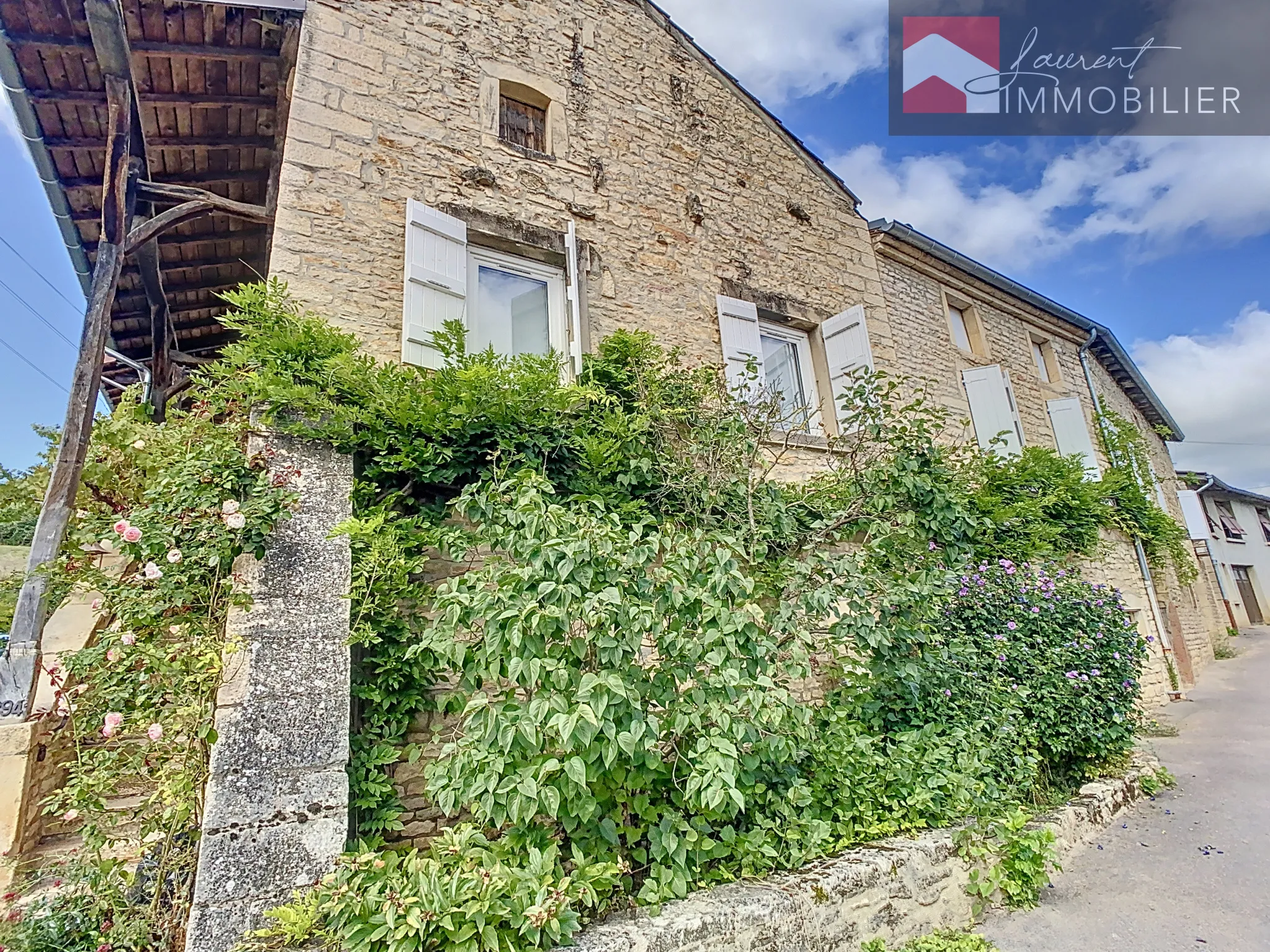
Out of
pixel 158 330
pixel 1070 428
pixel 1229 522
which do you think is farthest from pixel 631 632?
pixel 1229 522

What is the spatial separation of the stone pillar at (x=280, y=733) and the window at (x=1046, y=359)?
11.3 m

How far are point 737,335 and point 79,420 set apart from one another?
517cm

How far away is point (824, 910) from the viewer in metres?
2.54

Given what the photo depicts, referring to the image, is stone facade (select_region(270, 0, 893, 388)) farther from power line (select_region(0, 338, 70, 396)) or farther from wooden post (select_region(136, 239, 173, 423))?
power line (select_region(0, 338, 70, 396))

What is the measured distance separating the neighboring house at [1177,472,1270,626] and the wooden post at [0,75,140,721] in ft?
74.3

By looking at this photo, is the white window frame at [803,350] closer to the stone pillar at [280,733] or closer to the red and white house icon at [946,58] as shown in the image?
the red and white house icon at [946,58]

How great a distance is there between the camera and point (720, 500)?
418 centimetres

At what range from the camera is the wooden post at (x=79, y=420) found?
10.5 feet

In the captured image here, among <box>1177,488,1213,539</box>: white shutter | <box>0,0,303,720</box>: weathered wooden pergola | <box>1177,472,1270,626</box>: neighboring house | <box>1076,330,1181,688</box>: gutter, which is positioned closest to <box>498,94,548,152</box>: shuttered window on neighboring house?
<box>0,0,303,720</box>: weathered wooden pergola

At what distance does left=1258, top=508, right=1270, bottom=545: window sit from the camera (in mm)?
21172

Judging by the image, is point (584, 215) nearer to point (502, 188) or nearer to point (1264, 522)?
point (502, 188)

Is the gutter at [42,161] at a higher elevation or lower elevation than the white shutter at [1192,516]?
higher

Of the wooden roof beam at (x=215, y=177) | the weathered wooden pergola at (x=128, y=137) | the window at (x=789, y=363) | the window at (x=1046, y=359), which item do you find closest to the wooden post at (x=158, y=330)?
the weathered wooden pergola at (x=128, y=137)

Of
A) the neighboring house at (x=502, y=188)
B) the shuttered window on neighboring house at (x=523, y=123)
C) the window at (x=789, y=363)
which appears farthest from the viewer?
the window at (x=789, y=363)
